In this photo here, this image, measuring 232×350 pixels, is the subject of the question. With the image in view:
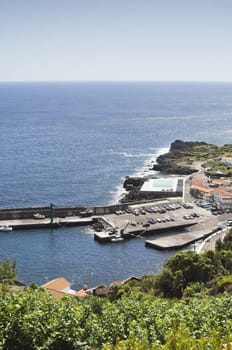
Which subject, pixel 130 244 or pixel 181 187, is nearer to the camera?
pixel 130 244

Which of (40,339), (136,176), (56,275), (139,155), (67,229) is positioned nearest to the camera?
(40,339)

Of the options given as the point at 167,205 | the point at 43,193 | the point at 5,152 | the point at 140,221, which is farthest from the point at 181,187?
the point at 5,152

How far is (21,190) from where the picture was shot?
8325 cm

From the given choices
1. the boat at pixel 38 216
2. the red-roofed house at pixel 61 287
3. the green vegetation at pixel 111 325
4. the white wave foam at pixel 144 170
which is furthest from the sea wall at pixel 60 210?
the green vegetation at pixel 111 325

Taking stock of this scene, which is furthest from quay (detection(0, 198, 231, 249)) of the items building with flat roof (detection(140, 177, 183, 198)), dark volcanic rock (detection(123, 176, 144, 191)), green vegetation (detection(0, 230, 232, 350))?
green vegetation (detection(0, 230, 232, 350))

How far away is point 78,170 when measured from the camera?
98500 millimetres

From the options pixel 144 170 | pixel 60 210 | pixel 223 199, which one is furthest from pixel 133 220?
pixel 144 170

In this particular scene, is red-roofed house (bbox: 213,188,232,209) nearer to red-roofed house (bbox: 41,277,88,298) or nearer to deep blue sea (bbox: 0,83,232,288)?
deep blue sea (bbox: 0,83,232,288)

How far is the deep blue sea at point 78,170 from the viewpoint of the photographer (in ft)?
180

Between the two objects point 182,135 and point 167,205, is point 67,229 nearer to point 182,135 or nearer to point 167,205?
point 167,205

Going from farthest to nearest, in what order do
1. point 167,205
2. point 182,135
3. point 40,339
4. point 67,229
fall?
point 182,135, point 167,205, point 67,229, point 40,339

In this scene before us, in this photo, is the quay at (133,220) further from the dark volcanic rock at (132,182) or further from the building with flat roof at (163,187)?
the dark volcanic rock at (132,182)

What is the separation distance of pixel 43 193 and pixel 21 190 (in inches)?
169

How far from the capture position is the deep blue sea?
54.8 m
